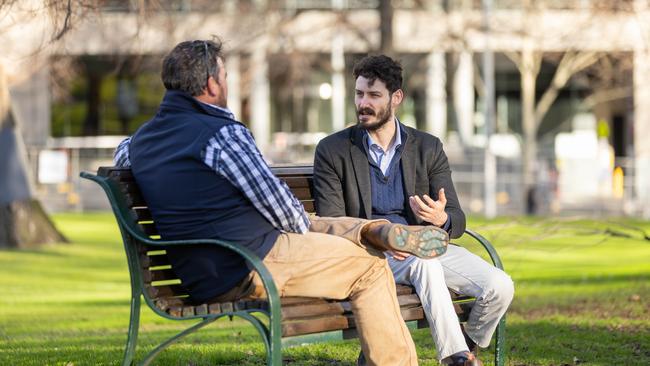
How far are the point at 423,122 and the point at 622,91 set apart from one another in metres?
12.8

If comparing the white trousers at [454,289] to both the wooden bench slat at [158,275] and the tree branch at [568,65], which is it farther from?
the tree branch at [568,65]

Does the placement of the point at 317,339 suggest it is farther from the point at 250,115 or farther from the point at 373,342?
the point at 250,115

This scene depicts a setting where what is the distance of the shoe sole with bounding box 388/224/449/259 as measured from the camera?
18.4 feet

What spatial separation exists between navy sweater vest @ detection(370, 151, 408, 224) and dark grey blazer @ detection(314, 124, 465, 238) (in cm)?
4

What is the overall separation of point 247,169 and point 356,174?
1125 mm

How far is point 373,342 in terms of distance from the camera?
575 cm

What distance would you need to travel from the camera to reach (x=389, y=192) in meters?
6.68

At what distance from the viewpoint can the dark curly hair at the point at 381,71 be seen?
21.7 ft

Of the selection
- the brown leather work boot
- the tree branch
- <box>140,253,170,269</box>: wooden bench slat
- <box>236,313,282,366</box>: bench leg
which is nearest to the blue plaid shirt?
the brown leather work boot

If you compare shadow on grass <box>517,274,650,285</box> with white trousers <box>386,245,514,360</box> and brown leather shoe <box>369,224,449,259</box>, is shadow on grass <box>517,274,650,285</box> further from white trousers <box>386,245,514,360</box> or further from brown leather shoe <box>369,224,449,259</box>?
brown leather shoe <box>369,224,449,259</box>

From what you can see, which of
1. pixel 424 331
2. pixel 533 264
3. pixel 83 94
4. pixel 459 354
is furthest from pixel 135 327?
pixel 83 94

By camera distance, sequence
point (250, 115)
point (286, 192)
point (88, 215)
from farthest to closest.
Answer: point (250, 115)
point (88, 215)
point (286, 192)

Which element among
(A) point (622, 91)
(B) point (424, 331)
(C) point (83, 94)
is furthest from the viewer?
(C) point (83, 94)

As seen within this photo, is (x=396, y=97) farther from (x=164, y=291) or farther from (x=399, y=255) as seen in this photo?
(x=164, y=291)
